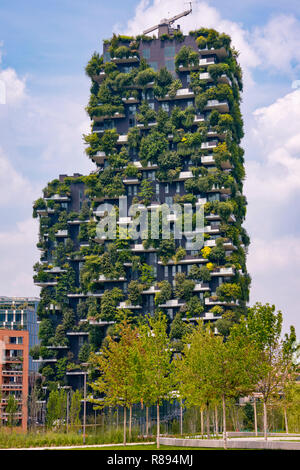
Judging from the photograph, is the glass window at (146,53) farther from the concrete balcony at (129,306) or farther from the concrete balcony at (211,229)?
the concrete balcony at (129,306)

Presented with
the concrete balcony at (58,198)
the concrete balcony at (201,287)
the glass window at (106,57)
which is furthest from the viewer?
the concrete balcony at (58,198)

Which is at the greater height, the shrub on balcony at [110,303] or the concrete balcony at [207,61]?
the concrete balcony at [207,61]

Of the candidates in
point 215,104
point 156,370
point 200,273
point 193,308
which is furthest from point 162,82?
point 156,370

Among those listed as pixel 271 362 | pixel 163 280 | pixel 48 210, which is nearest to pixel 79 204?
pixel 48 210

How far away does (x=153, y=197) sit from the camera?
12444 cm

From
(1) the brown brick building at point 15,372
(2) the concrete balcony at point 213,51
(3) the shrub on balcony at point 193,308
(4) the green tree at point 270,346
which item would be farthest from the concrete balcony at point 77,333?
(4) the green tree at point 270,346

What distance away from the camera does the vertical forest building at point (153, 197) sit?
117 m

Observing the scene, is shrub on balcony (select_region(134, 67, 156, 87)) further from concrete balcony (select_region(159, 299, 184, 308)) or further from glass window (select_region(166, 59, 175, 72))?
concrete balcony (select_region(159, 299, 184, 308))

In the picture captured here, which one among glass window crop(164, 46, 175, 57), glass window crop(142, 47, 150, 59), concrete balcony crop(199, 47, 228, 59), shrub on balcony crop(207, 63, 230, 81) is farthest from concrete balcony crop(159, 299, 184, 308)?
glass window crop(142, 47, 150, 59)

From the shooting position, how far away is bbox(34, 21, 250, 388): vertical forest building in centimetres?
11738
